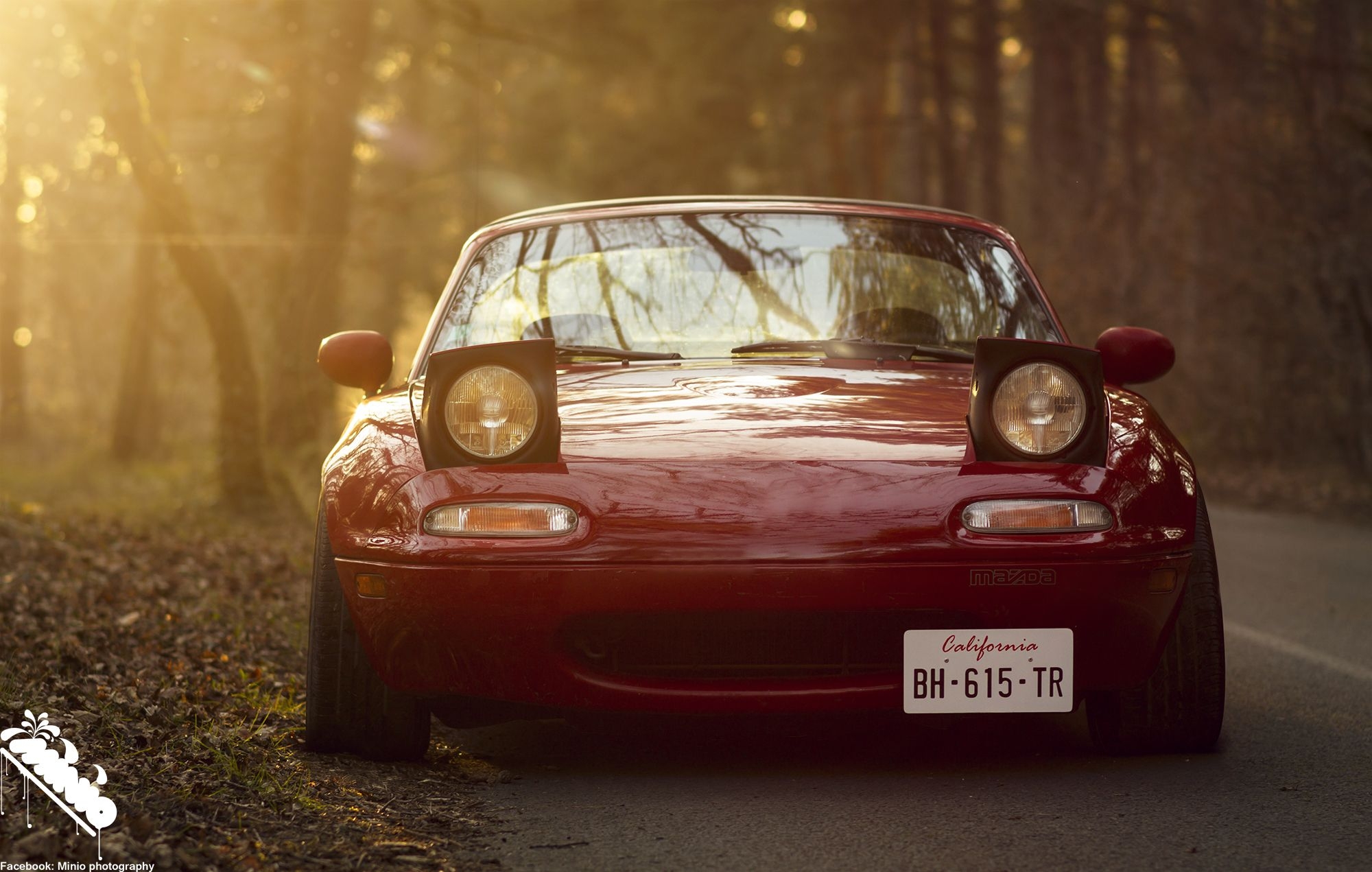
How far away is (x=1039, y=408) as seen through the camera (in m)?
3.98

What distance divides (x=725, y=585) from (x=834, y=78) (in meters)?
24.1

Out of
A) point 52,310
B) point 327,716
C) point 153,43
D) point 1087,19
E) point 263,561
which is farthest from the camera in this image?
point 52,310

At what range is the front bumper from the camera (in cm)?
379

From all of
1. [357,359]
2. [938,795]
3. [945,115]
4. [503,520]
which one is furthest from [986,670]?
[945,115]

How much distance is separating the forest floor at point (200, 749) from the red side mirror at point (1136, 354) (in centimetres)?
208

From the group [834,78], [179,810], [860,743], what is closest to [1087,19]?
[834,78]

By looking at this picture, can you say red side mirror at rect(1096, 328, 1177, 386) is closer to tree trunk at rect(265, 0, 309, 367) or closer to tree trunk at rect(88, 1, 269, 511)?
tree trunk at rect(88, 1, 269, 511)

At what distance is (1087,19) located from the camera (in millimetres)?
21594

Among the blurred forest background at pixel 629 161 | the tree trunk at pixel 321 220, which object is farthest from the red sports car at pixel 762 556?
the tree trunk at pixel 321 220

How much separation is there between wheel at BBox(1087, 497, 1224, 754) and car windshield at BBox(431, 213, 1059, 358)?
3.47 feet

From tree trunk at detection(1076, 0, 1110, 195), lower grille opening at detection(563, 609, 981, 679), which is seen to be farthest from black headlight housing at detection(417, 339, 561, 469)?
tree trunk at detection(1076, 0, 1110, 195)

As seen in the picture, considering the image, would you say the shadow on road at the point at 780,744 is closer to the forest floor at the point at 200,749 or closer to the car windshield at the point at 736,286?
the forest floor at the point at 200,749

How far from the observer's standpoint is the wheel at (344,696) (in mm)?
4164

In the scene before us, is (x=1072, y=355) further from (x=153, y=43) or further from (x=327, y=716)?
(x=153, y=43)
